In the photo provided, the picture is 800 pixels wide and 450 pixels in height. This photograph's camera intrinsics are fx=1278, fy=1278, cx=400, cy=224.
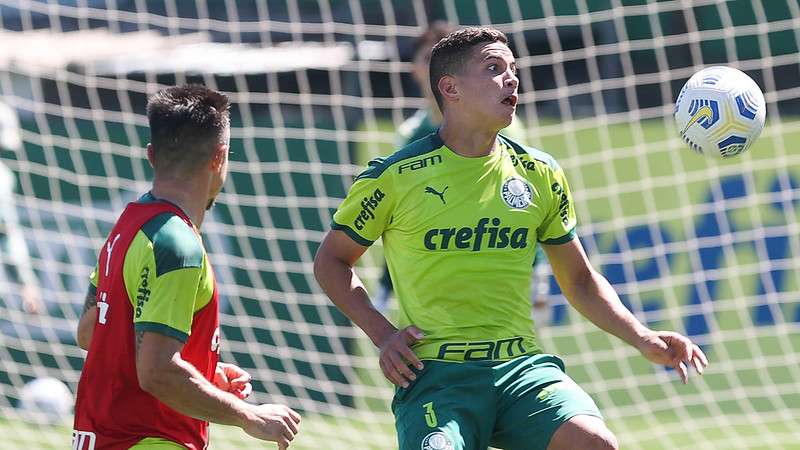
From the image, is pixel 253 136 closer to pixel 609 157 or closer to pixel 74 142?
pixel 74 142

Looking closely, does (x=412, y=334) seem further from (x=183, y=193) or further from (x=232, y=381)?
(x=183, y=193)

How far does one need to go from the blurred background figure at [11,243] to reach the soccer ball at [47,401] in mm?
551

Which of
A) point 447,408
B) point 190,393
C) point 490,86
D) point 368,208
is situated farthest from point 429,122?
point 190,393

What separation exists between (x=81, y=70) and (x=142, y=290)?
781cm

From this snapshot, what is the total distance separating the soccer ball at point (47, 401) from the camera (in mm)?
8641

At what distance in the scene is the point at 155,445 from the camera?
359cm

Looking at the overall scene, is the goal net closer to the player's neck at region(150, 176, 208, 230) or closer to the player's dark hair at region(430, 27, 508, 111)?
the player's dark hair at region(430, 27, 508, 111)

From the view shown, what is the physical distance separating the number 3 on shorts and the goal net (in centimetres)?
425

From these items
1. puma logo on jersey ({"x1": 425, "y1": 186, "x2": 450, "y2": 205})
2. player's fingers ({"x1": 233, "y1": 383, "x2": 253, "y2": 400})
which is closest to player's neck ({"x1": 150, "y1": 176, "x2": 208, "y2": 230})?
player's fingers ({"x1": 233, "y1": 383, "x2": 253, "y2": 400})

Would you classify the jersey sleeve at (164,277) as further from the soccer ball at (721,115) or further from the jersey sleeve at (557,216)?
the soccer ball at (721,115)

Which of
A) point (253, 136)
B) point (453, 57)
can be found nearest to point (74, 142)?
point (253, 136)

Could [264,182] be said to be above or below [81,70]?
below

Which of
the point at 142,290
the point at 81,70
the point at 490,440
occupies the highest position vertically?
the point at 81,70

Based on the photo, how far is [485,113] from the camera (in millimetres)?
4277
